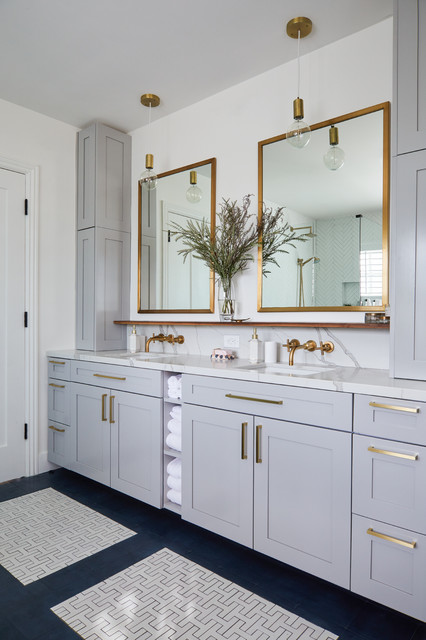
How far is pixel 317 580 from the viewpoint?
6.02 feet

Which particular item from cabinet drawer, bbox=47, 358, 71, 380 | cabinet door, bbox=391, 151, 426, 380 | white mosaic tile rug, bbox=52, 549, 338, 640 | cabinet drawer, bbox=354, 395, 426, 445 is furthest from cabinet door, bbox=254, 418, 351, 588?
cabinet drawer, bbox=47, 358, 71, 380

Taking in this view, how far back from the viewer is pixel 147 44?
2342 mm

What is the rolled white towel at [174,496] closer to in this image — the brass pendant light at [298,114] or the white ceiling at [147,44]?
the brass pendant light at [298,114]

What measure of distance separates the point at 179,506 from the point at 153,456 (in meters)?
0.31

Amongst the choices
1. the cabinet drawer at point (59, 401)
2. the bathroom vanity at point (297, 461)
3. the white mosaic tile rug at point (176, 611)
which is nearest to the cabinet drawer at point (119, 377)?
the bathroom vanity at point (297, 461)

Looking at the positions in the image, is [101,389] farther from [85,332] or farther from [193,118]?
[193,118]

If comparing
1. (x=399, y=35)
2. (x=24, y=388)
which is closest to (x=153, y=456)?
(x=24, y=388)

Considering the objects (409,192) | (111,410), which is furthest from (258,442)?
(409,192)

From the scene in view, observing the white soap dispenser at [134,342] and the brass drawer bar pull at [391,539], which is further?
the white soap dispenser at [134,342]

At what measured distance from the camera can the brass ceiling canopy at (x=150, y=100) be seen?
9.37 ft

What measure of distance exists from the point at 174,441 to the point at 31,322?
1.50 m

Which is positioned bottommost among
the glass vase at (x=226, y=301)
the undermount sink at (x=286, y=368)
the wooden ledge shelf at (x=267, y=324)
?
the undermount sink at (x=286, y=368)

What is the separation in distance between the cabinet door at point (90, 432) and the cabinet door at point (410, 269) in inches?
69.1

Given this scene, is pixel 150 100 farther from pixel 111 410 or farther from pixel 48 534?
pixel 48 534
